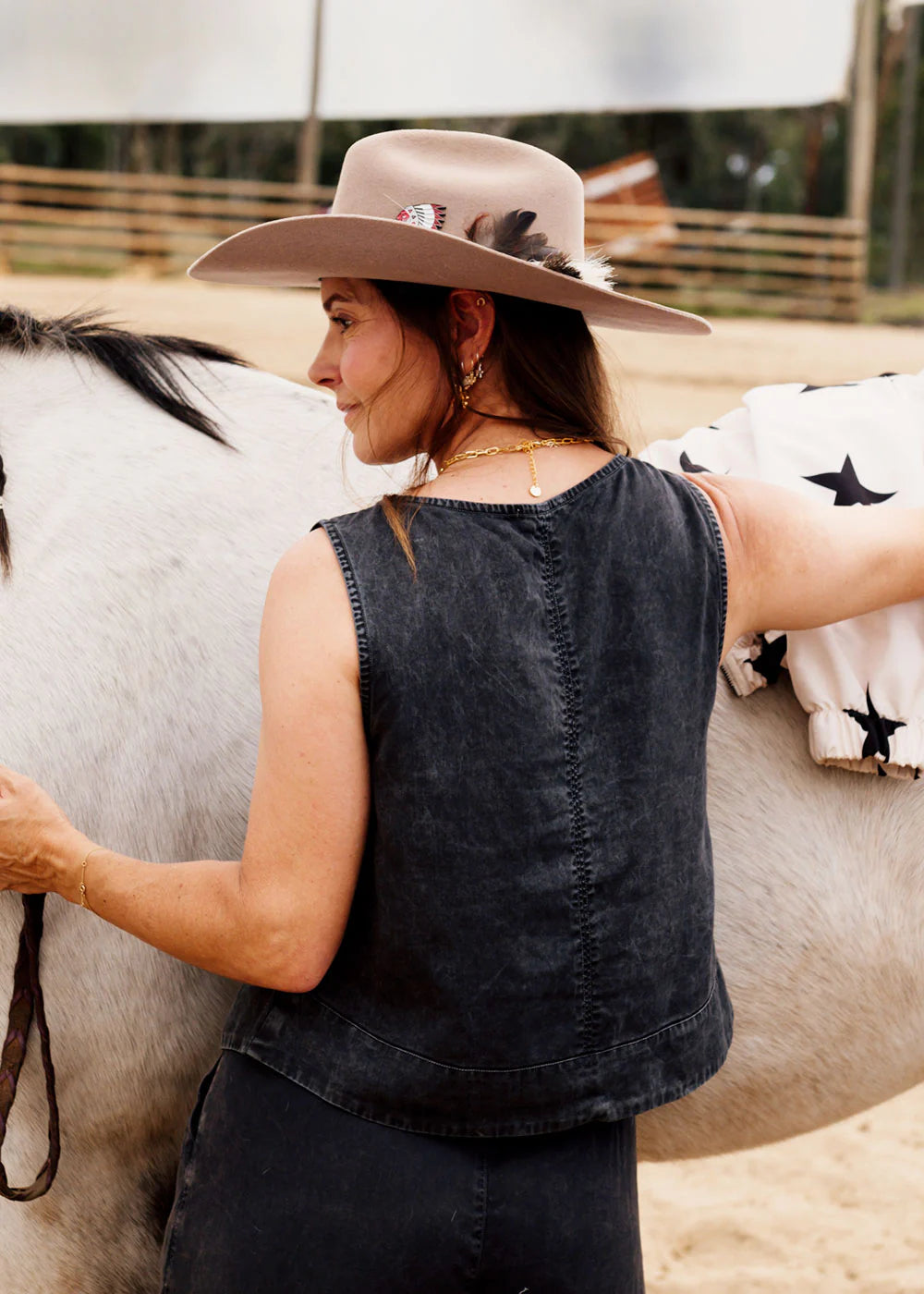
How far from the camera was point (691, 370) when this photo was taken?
11.3 meters

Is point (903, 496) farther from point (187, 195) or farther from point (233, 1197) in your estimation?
point (187, 195)

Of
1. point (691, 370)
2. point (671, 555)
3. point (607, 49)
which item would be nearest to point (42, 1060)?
point (671, 555)

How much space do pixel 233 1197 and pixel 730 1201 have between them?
2215mm

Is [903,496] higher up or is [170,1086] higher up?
[903,496]

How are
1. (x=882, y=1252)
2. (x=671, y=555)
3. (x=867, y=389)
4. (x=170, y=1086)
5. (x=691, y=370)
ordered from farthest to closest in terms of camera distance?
(x=691, y=370) → (x=882, y=1252) → (x=867, y=389) → (x=170, y=1086) → (x=671, y=555)

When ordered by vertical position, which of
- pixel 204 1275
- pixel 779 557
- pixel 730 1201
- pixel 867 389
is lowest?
pixel 730 1201

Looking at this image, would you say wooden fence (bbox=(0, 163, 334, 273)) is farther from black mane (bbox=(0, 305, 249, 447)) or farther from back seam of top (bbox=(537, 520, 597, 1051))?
back seam of top (bbox=(537, 520, 597, 1051))

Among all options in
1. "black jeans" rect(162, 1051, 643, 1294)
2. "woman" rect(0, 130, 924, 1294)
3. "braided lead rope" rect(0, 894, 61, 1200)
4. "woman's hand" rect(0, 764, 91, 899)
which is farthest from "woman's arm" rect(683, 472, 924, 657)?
"braided lead rope" rect(0, 894, 61, 1200)

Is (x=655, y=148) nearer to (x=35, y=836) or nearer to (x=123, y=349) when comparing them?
(x=123, y=349)

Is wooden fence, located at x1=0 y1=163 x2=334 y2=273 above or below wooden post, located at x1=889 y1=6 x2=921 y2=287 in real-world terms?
below

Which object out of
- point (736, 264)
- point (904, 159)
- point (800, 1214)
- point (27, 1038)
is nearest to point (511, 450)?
point (27, 1038)

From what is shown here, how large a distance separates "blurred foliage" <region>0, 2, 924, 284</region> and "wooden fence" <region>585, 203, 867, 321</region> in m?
11.7

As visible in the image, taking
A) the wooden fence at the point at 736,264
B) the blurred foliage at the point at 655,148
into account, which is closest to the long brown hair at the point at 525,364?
the wooden fence at the point at 736,264

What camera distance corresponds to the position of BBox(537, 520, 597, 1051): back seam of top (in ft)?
3.87
